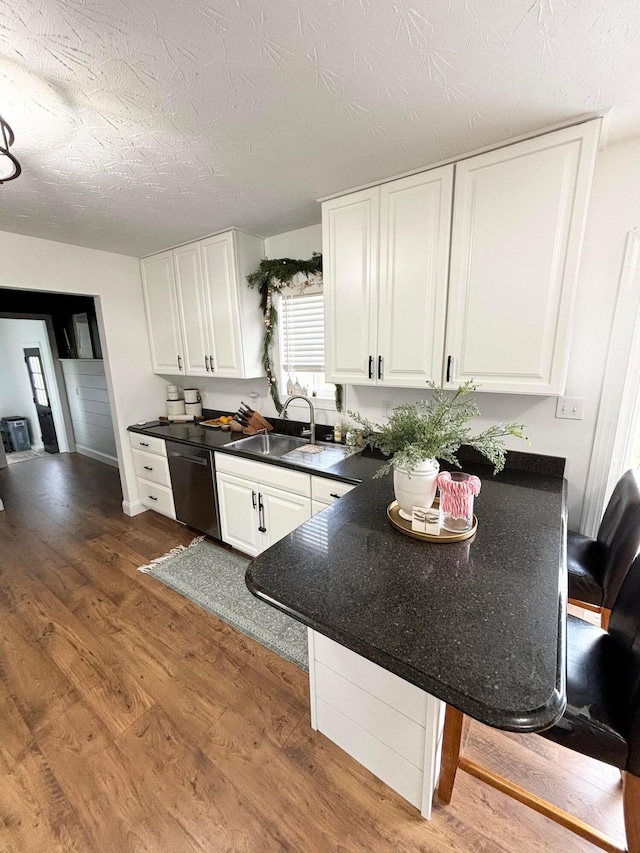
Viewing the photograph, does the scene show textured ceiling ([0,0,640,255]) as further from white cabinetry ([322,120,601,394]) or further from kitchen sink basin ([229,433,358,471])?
kitchen sink basin ([229,433,358,471])

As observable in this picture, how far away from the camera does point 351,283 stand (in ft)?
6.41

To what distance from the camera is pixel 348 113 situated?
4.17 feet

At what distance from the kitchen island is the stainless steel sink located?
1.22 m

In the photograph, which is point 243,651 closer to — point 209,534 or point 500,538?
point 209,534

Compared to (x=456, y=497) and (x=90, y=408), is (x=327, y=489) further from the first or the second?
(x=90, y=408)

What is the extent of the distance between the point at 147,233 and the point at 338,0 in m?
2.20

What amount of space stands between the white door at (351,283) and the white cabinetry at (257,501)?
76 cm

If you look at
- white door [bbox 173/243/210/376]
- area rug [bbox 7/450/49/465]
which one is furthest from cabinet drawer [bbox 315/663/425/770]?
area rug [bbox 7/450/49/465]

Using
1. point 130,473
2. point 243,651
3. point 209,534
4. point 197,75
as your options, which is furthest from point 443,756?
point 130,473

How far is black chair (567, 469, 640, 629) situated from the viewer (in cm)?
128

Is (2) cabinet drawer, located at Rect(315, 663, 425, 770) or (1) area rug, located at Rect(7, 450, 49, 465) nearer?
(2) cabinet drawer, located at Rect(315, 663, 425, 770)

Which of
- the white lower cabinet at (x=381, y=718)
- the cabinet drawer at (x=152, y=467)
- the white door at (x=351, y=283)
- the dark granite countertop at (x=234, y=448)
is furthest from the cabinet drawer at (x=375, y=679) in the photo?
the cabinet drawer at (x=152, y=467)

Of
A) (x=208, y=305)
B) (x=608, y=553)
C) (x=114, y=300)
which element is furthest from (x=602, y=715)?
(x=114, y=300)

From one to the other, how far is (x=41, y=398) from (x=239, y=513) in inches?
202
